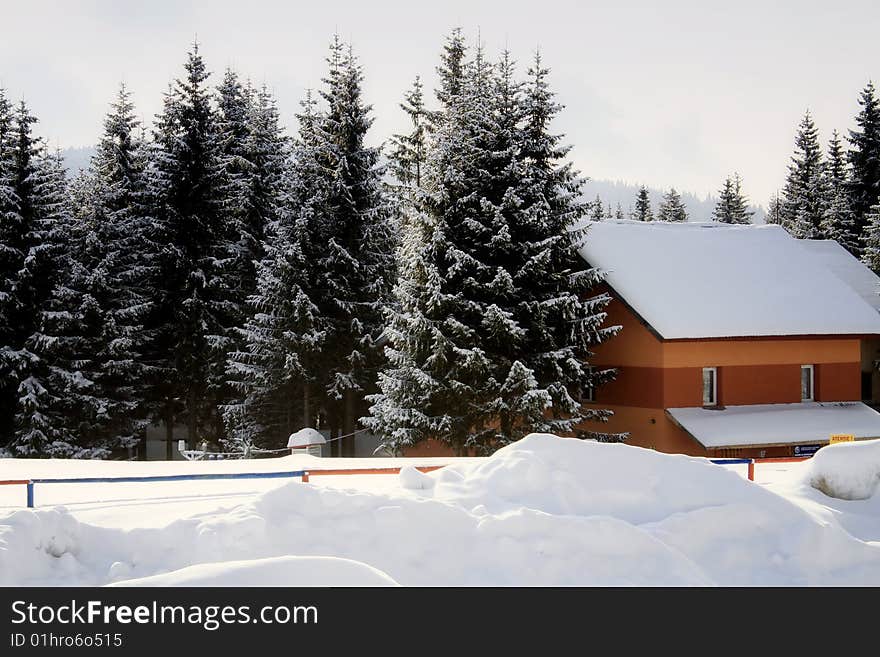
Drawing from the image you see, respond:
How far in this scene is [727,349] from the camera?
25688mm

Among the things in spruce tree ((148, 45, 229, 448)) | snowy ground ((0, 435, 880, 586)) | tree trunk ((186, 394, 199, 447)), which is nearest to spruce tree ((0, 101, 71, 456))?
spruce tree ((148, 45, 229, 448))

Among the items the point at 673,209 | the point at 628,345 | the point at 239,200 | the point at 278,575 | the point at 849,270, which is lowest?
the point at 278,575

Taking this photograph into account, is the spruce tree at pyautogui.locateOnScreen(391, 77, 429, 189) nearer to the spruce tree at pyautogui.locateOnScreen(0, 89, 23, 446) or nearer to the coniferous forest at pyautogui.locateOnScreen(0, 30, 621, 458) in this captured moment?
the coniferous forest at pyautogui.locateOnScreen(0, 30, 621, 458)

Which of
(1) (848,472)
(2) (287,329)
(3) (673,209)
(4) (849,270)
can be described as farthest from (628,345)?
(3) (673,209)

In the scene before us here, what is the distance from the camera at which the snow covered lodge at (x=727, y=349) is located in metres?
24.7

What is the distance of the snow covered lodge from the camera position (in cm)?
2466

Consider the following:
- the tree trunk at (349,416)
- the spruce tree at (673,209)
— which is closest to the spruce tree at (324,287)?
the tree trunk at (349,416)

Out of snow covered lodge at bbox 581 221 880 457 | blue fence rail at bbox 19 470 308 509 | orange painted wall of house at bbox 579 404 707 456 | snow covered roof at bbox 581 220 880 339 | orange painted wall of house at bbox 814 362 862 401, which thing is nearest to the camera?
blue fence rail at bbox 19 470 308 509

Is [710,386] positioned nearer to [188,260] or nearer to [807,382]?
[807,382]

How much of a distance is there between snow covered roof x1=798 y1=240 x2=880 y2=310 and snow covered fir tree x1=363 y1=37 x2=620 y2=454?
1215 cm

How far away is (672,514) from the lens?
422 inches

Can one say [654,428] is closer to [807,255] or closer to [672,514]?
[807,255]

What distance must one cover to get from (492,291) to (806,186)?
49780 millimetres

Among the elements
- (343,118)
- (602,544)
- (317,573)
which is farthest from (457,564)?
(343,118)
